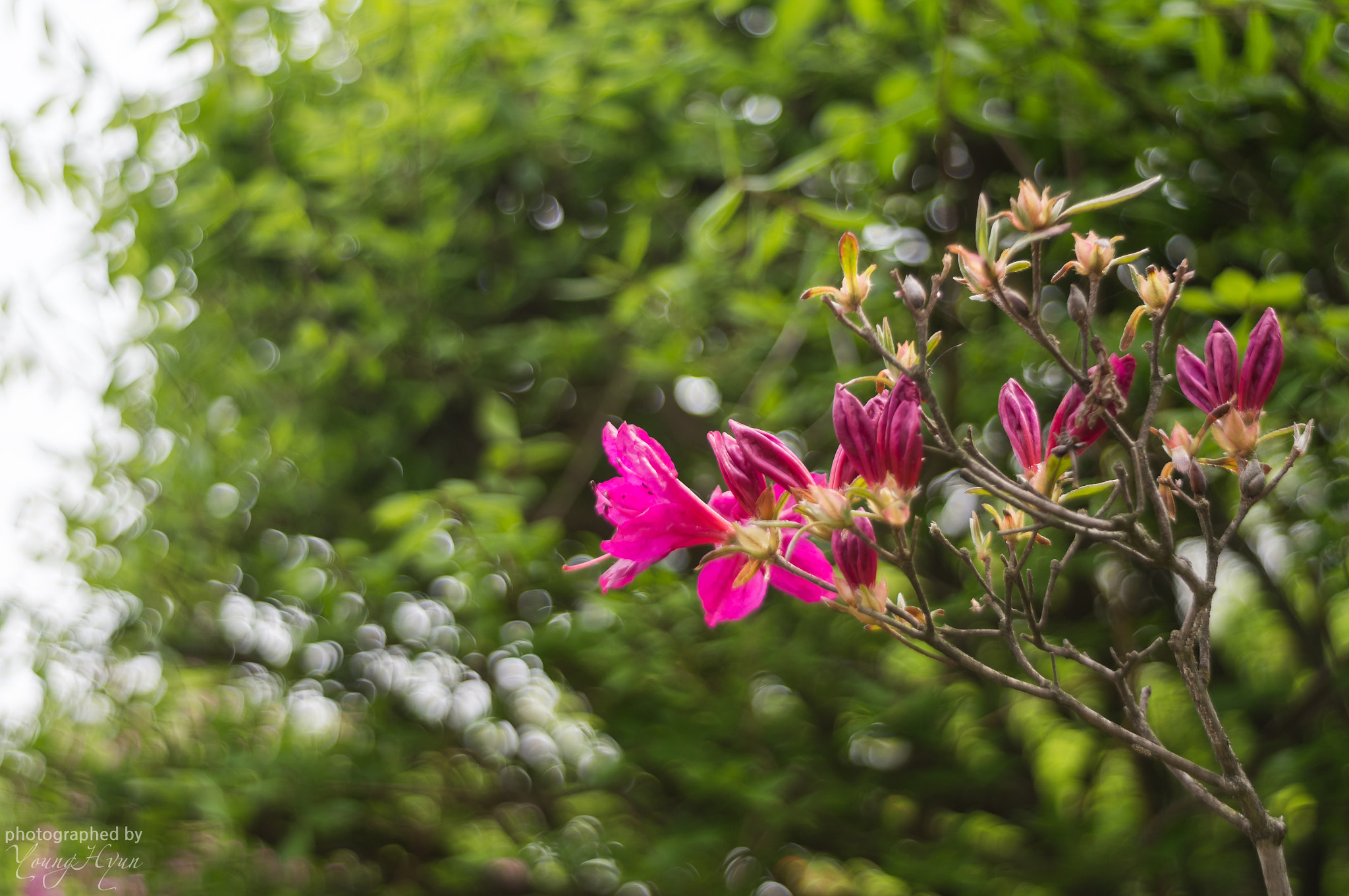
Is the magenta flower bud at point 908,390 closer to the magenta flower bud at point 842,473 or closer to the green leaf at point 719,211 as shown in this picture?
the magenta flower bud at point 842,473

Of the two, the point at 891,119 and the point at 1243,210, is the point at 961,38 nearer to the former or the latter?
the point at 891,119

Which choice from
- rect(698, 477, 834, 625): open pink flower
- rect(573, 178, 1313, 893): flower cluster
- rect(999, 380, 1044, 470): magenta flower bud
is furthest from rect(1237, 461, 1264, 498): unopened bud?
rect(698, 477, 834, 625): open pink flower

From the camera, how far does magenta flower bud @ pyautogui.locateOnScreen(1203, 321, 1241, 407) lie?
469 millimetres

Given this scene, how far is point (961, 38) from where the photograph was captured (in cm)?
97

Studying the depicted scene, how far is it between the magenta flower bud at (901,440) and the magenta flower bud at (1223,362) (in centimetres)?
18

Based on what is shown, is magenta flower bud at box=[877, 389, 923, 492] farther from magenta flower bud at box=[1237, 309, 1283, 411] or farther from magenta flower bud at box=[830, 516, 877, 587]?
magenta flower bud at box=[1237, 309, 1283, 411]

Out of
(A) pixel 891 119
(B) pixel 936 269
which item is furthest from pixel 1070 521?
(B) pixel 936 269

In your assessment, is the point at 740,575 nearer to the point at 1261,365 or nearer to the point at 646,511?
the point at 646,511

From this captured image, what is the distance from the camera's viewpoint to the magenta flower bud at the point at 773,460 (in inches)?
18.2

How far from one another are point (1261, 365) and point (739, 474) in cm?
30

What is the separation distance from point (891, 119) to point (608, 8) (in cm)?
→ 65

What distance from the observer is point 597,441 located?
1559 millimetres
